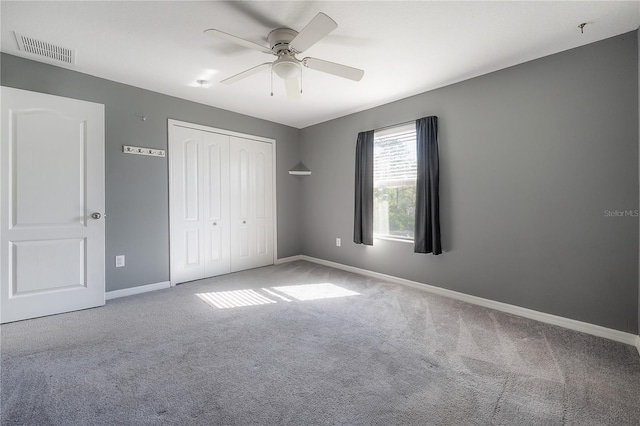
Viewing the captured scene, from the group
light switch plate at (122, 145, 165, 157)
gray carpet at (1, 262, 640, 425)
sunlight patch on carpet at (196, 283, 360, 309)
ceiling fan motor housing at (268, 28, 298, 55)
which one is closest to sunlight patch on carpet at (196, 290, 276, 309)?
sunlight patch on carpet at (196, 283, 360, 309)

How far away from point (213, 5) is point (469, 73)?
2.57 meters

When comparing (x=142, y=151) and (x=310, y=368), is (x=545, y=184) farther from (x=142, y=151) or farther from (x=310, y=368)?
(x=142, y=151)

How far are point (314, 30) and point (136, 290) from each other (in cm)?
348

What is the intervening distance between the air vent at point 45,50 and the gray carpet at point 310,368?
2.50 meters

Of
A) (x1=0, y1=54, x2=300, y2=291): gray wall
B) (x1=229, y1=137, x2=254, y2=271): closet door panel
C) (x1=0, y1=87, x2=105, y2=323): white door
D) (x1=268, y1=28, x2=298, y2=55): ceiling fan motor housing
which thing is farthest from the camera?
(x1=229, y1=137, x2=254, y2=271): closet door panel

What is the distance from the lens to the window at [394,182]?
377 cm

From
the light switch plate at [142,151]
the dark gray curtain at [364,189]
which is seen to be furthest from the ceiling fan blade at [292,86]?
the light switch plate at [142,151]

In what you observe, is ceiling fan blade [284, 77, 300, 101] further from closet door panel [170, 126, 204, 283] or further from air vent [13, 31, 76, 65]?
air vent [13, 31, 76, 65]

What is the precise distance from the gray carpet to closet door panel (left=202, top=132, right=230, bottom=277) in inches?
48.6

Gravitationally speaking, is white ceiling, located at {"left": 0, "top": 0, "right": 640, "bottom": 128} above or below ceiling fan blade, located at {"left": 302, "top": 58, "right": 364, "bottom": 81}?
above

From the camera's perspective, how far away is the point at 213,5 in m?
2.06

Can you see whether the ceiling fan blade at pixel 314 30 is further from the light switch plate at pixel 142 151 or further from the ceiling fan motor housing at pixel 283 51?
the light switch plate at pixel 142 151

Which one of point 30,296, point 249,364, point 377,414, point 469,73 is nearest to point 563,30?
point 469,73

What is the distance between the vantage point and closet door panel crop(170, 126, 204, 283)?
383 cm
